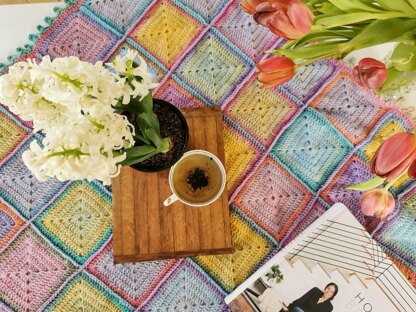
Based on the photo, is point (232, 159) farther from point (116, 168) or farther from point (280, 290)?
point (116, 168)

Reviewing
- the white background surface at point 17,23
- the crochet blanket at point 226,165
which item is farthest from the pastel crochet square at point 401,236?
the white background surface at point 17,23

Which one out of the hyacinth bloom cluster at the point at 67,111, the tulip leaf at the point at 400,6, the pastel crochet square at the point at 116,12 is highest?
the tulip leaf at the point at 400,6

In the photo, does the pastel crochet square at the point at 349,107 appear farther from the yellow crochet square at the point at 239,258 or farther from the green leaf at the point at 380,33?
the green leaf at the point at 380,33

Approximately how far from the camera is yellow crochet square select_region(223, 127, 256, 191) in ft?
2.62

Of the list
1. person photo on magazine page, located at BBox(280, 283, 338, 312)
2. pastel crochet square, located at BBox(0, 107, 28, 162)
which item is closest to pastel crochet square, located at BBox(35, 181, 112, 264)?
pastel crochet square, located at BBox(0, 107, 28, 162)

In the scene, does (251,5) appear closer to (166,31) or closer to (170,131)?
(170,131)

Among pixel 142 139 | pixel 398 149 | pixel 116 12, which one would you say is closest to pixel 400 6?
pixel 398 149

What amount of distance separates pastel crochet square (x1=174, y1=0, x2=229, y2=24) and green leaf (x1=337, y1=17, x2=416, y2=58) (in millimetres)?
425

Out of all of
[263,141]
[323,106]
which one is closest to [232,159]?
[263,141]

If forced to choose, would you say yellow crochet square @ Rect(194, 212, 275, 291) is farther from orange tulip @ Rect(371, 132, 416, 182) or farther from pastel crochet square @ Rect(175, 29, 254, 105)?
orange tulip @ Rect(371, 132, 416, 182)

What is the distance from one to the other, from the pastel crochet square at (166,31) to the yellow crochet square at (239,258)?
1.01 feet

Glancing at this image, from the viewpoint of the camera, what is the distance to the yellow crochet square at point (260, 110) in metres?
0.80

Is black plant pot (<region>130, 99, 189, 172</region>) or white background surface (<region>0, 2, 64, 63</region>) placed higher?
black plant pot (<region>130, 99, 189, 172</region>)

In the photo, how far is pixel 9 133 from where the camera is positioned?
79 centimetres
